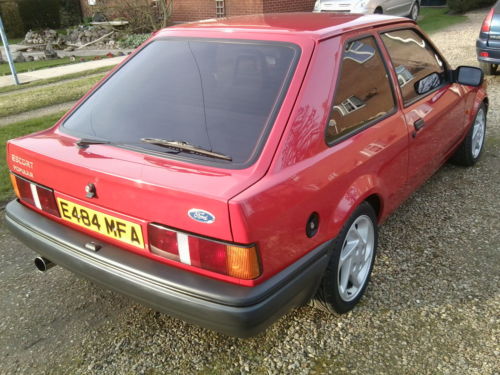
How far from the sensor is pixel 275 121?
81.7 inches

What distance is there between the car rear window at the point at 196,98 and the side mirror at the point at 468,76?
2.00m

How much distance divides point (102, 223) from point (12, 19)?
23.0m

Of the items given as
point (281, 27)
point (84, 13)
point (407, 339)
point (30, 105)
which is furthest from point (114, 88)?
point (84, 13)

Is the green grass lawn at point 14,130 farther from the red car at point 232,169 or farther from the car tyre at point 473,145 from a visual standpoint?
the car tyre at point 473,145

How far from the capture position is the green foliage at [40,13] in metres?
21.4

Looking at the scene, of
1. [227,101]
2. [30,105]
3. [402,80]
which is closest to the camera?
[227,101]

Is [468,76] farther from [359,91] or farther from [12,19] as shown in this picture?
[12,19]

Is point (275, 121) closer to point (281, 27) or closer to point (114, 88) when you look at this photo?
point (281, 27)

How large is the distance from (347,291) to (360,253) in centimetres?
23

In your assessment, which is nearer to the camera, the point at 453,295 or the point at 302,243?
the point at 302,243

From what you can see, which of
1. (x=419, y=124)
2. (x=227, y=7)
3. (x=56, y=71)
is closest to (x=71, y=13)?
(x=227, y=7)

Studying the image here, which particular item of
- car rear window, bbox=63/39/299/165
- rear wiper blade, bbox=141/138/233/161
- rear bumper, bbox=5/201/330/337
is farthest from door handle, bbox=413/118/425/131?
rear wiper blade, bbox=141/138/233/161

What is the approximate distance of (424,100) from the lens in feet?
10.5

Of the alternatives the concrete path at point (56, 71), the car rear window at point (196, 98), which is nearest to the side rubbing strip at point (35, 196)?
the car rear window at point (196, 98)
